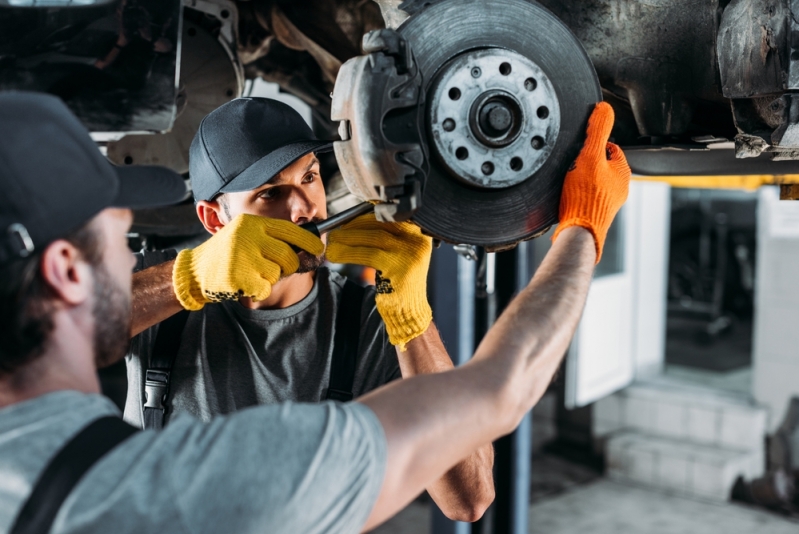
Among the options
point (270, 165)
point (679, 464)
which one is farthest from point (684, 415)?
point (270, 165)

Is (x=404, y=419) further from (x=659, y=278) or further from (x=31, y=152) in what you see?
(x=659, y=278)

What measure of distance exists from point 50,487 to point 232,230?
0.46 m

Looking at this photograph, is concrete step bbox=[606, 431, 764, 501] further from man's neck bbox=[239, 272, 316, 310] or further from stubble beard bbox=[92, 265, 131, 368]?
stubble beard bbox=[92, 265, 131, 368]

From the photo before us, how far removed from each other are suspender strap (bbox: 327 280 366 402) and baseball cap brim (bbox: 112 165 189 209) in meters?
0.50

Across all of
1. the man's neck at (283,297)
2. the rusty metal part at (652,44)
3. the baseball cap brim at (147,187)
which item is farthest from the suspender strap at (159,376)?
the rusty metal part at (652,44)

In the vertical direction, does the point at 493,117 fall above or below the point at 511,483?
above

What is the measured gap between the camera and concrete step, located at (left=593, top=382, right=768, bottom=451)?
4020 millimetres

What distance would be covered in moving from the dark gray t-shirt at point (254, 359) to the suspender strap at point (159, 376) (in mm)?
15

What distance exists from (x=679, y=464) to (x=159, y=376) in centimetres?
353

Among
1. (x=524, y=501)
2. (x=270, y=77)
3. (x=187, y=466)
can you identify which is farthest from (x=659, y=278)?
(x=187, y=466)

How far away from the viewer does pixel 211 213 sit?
1.34 m

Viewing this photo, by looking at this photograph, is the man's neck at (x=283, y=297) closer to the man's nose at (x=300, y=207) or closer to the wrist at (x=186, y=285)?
the man's nose at (x=300, y=207)

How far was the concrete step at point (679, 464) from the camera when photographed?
3939mm

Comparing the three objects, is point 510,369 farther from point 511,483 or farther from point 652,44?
point 511,483
